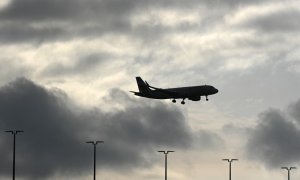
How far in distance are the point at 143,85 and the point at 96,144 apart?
42.8 meters

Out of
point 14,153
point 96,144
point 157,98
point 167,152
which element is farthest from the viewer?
point 157,98

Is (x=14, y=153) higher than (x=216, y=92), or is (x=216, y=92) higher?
(x=216, y=92)

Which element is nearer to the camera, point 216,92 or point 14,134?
point 14,134

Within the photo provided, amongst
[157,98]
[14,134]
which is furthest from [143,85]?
[14,134]

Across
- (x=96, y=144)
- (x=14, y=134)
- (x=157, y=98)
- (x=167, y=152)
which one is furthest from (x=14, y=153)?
(x=157, y=98)

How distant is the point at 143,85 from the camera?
197375 millimetres

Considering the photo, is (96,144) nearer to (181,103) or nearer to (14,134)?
(14,134)

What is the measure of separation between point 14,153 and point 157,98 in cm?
5623

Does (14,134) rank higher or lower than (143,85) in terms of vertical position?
lower

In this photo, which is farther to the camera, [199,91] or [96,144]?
[199,91]

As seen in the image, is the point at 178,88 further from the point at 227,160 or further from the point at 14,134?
the point at 14,134

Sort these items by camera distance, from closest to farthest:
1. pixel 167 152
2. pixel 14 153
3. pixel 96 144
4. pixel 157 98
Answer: pixel 14 153
pixel 96 144
pixel 167 152
pixel 157 98

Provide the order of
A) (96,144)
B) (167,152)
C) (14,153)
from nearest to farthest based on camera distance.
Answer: (14,153) → (96,144) → (167,152)

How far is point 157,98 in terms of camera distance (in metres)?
190
